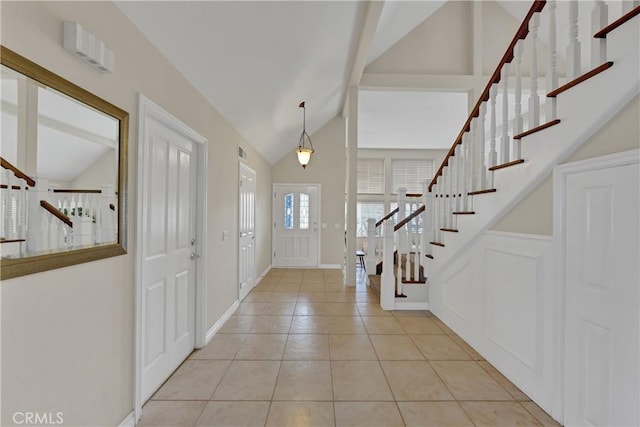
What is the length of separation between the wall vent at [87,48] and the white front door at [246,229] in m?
2.75

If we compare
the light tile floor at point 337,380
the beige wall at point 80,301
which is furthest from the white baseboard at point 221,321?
the beige wall at point 80,301

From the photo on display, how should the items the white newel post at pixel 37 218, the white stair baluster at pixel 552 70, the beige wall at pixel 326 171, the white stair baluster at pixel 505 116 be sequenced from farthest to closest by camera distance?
1. the beige wall at pixel 326 171
2. the white stair baluster at pixel 505 116
3. the white stair baluster at pixel 552 70
4. the white newel post at pixel 37 218

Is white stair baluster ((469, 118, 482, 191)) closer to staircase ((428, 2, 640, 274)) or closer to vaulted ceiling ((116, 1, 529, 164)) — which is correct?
staircase ((428, 2, 640, 274))

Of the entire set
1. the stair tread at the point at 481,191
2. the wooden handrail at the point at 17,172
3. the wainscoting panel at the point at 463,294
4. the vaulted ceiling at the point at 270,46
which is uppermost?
the vaulted ceiling at the point at 270,46

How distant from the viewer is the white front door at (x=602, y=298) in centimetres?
150

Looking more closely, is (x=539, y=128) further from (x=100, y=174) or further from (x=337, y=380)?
(x=100, y=174)

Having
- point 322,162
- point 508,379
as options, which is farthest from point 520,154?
point 322,162

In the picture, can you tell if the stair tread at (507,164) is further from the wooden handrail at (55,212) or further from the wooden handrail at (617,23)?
the wooden handrail at (55,212)

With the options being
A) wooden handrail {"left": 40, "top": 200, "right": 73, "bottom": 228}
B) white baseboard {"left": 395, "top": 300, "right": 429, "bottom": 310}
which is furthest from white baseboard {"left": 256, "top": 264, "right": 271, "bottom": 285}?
wooden handrail {"left": 40, "top": 200, "right": 73, "bottom": 228}

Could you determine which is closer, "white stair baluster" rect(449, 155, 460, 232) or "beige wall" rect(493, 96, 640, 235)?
"beige wall" rect(493, 96, 640, 235)

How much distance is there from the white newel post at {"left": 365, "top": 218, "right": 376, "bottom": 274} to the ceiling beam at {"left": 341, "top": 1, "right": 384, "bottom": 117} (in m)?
2.41

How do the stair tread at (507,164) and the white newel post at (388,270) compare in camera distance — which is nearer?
the stair tread at (507,164)

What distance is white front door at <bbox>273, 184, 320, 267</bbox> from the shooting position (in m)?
7.20

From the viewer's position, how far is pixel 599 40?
1.69m
